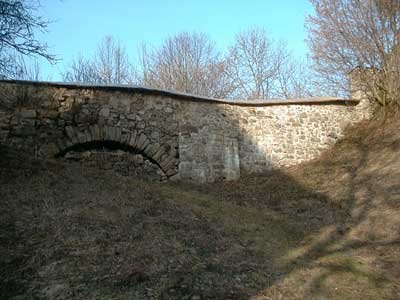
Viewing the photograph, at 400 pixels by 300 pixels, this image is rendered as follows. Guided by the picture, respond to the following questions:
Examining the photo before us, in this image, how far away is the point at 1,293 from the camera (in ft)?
12.5

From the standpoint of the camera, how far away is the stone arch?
861 centimetres

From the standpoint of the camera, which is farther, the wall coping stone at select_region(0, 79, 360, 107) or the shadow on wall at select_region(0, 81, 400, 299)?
the wall coping stone at select_region(0, 79, 360, 107)

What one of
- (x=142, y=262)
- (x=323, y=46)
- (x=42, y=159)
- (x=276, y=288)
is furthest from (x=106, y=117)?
(x=323, y=46)

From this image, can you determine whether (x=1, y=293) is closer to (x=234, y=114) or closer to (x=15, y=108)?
(x=15, y=108)

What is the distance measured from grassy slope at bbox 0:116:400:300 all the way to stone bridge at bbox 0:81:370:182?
0.91 metres

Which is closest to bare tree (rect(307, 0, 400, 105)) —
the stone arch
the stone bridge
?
the stone bridge

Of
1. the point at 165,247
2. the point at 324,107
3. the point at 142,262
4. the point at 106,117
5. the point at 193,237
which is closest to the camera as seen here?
the point at 142,262

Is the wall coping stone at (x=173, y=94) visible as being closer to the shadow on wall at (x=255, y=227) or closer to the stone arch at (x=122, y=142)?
the shadow on wall at (x=255, y=227)

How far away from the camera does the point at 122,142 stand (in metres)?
9.08

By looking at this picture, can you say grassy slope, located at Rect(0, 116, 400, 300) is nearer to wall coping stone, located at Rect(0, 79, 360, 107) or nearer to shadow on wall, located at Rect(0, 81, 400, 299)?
shadow on wall, located at Rect(0, 81, 400, 299)

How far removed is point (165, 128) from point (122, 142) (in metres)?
1.16

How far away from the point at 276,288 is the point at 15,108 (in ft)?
22.6

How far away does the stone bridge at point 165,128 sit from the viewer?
27.9 ft

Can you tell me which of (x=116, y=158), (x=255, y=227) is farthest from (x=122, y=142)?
(x=255, y=227)
